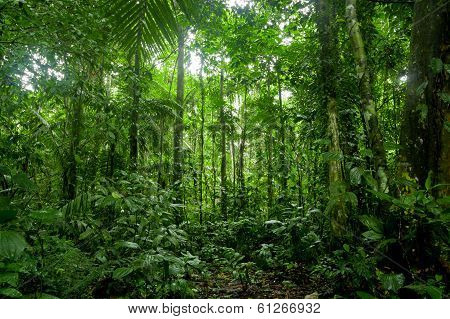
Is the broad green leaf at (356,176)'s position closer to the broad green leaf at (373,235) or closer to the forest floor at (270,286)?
the broad green leaf at (373,235)

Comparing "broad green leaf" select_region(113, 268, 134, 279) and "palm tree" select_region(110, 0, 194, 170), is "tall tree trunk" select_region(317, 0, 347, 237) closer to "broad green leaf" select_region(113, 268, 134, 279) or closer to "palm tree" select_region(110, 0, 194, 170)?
"broad green leaf" select_region(113, 268, 134, 279)

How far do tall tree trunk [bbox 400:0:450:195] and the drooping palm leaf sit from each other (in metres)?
1.85

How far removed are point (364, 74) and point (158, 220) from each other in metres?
2.51

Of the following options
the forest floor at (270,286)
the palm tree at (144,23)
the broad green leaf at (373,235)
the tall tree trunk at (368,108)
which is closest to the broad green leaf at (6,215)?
the palm tree at (144,23)

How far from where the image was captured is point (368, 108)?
311 cm

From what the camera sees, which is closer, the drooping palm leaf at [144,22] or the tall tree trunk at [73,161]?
the drooping palm leaf at [144,22]

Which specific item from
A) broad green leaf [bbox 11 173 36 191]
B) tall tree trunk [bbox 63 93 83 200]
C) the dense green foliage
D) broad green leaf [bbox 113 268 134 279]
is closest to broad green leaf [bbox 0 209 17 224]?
the dense green foliage

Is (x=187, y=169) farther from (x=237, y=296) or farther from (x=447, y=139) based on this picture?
(x=447, y=139)

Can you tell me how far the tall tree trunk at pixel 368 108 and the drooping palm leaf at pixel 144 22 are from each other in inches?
79.2

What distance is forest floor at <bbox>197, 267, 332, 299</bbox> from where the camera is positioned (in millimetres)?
3818

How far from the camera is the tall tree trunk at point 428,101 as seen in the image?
250 centimetres

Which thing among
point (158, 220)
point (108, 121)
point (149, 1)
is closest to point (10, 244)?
point (149, 1)

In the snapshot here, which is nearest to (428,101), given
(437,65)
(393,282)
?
(437,65)

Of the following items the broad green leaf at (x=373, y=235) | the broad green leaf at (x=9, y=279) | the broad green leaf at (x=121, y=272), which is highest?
the broad green leaf at (x=373, y=235)
